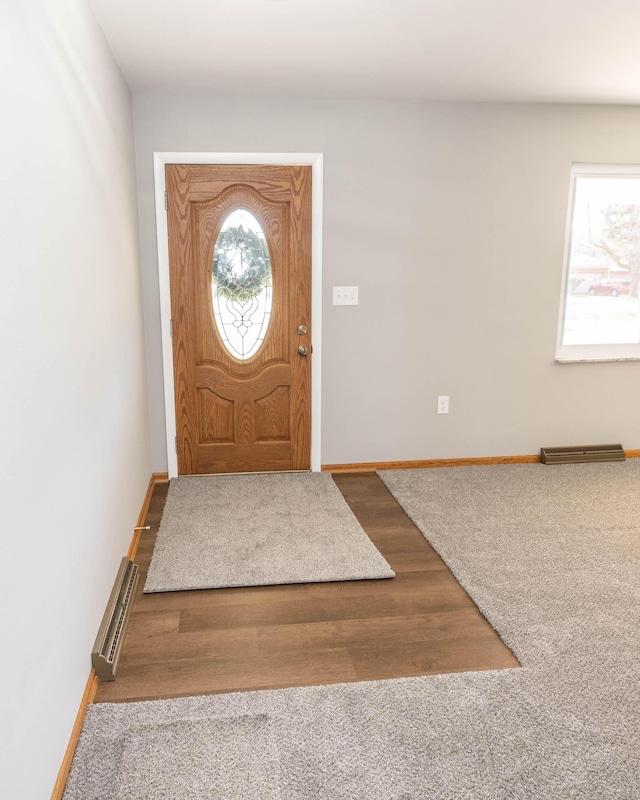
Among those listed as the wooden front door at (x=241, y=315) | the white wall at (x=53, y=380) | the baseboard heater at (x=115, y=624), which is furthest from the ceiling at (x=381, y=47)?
the baseboard heater at (x=115, y=624)

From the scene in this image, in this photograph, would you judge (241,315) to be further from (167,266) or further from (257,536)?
(257,536)

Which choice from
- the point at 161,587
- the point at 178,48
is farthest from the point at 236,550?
the point at 178,48

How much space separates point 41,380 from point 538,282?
11.7 feet

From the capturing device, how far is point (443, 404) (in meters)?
4.44

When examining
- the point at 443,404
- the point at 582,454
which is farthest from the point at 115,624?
the point at 582,454

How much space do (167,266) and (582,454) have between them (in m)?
3.09

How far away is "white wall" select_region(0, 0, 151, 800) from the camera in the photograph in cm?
142

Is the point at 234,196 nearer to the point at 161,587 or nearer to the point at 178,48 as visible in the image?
the point at 178,48

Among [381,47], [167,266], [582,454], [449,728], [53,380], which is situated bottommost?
[449,728]

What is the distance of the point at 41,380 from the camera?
1.65 meters

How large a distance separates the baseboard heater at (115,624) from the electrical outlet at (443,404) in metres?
2.30

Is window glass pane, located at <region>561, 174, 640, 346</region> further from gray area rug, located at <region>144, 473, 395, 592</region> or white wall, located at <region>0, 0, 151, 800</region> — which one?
white wall, located at <region>0, 0, 151, 800</region>

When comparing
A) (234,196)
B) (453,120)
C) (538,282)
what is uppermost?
(453,120)

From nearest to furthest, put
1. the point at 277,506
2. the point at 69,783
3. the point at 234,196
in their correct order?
the point at 69,783, the point at 277,506, the point at 234,196
